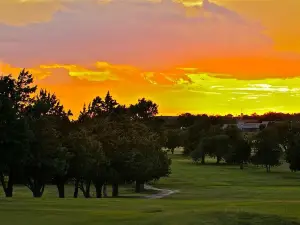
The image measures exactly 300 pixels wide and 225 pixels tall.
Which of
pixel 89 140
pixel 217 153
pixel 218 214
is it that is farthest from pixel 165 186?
pixel 218 214

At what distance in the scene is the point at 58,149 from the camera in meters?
56.6

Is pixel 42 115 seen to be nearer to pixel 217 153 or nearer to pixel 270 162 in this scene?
pixel 270 162

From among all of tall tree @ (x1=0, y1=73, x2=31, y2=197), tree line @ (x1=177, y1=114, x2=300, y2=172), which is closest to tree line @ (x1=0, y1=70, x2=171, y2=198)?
tall tree @ (x1=0, y1=73, x2=31, y2=197)

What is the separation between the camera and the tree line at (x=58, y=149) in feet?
166

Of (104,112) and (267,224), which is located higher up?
(104,112)

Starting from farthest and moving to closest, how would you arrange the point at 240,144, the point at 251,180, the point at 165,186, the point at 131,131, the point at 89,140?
the point at 240,144 < the point at 251,180 < the point at 165,186 < the point at 131,131 < the point at 89,140

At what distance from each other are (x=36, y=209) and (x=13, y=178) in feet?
98.0

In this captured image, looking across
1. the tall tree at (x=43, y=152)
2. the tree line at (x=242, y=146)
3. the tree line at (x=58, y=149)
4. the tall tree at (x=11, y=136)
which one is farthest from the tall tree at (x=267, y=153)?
the tall tree at (x=11, y=136)

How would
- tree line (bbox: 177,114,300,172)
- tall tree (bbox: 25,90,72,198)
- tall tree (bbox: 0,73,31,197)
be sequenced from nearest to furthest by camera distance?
tall tree (bbox: 0,73,31,197) < tall tree (bbox: 25,90,72,198) < tree line (bbox: 177,114,300,172)

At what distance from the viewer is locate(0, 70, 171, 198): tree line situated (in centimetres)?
5056

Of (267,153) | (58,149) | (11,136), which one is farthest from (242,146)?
(11,136)

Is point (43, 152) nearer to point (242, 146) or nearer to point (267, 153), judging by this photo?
point (267, 153)

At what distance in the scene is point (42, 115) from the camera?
202 ft

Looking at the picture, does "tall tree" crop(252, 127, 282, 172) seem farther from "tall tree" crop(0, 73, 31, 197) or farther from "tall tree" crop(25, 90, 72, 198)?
"tall tree" crop(0, 73, 31, 197)
